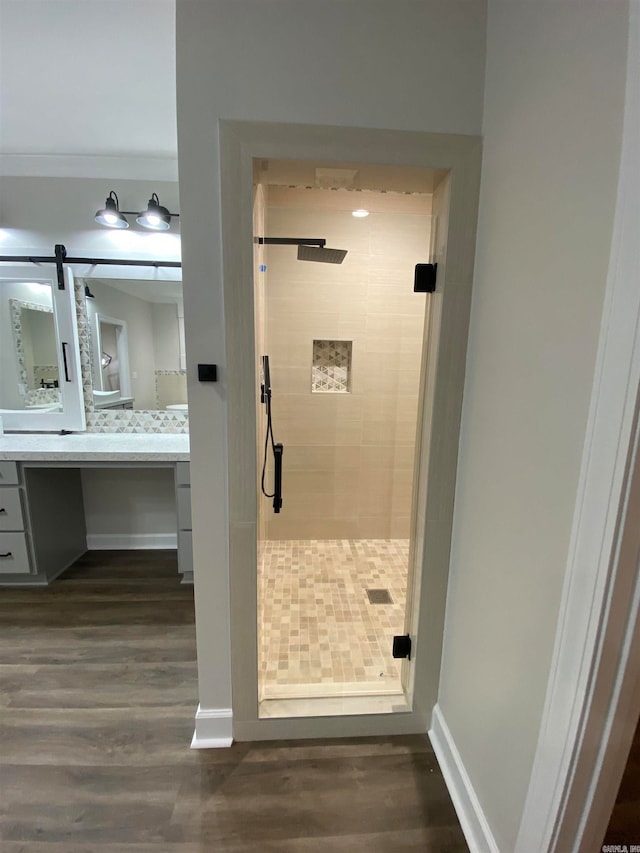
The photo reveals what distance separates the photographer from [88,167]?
237 cm

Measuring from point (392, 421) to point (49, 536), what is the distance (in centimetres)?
257

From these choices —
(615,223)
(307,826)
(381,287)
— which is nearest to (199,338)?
(615,223)

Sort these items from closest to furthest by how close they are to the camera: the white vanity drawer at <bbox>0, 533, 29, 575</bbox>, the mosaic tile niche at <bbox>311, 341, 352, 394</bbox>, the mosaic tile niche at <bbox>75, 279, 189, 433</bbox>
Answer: the white vanity drawer at <bbox>0, 533, 29, 575</bbox> → the mosaic tile niche at <bbox>75, 279, 189, 433</bbox> → the mosaic tile niche at <bbox>311, 341, 352, 394</bbox>

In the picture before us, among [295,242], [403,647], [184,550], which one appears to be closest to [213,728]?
[403,647]

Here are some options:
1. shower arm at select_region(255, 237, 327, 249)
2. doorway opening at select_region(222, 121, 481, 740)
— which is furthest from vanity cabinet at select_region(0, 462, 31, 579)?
shower arm at select_region(255, 237, 327, 249)

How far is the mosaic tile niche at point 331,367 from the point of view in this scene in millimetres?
2758

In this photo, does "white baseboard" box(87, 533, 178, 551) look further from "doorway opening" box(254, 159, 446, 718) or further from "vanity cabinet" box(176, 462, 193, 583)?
"doorway opening" box(254, 159, 446, 718)

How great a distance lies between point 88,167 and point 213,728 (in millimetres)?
3257

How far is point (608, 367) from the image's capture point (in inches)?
25.8

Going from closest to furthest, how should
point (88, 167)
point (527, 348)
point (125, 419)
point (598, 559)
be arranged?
point (598, 559), point (527, 348), point (88, 167), point (125, 419)

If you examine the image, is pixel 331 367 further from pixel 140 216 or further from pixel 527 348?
pixel 527 348

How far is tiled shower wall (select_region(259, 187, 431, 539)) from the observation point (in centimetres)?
251

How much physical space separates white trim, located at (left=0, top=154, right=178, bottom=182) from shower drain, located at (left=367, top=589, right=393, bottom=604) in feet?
10.1

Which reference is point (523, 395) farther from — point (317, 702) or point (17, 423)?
point (17, 423)
